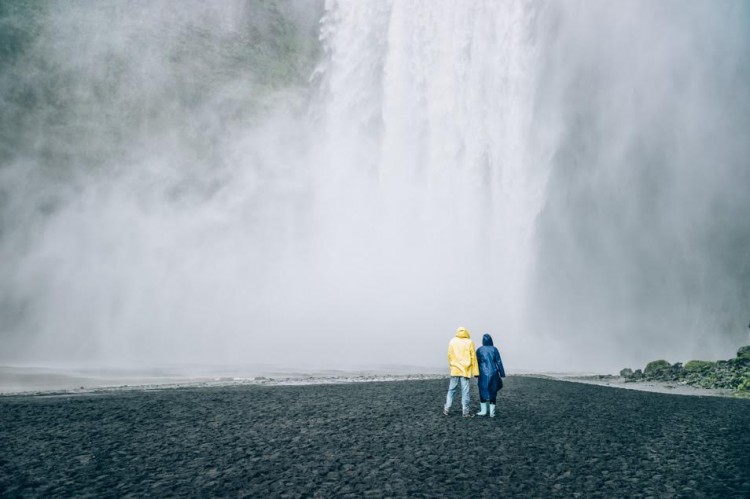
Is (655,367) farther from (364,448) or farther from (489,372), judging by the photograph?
(364,448)

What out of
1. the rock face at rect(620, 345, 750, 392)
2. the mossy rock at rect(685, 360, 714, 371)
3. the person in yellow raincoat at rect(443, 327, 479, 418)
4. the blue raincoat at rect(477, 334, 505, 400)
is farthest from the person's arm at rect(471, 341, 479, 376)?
the mossy rock at rect(685, 360, 714, 371)

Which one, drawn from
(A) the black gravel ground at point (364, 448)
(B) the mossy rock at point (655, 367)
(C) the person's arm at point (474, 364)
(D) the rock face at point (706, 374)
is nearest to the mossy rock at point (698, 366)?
(D) the rock face at point (706, 374)

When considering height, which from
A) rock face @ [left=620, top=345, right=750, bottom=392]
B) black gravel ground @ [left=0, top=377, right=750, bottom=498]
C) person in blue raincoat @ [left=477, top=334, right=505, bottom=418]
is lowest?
black gravel ground @ [left=0, top=377, right=750, bottom=498]

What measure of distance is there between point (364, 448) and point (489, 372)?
4.53 metres

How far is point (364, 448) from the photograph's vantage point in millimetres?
9156

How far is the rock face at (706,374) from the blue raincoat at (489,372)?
15.5 metres

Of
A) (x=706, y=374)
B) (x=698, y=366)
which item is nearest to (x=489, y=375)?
(x=706, y=374)

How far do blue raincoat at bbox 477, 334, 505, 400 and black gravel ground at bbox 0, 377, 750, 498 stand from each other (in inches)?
29.5

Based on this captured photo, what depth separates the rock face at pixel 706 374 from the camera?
23.3 m

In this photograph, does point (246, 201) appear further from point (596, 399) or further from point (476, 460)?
point (476, 460)

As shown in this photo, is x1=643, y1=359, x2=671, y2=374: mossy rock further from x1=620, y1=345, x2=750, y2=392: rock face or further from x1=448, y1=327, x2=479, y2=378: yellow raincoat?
x1=448, y1=327, x2=479, y2=378: yellow raincoat

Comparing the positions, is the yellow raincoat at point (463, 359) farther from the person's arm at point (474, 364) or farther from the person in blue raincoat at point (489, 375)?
the person in blue raincoat at point (489, 375)

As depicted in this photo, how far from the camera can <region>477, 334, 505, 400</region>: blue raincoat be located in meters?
12.4

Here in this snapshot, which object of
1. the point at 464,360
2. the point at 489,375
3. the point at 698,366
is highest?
the point at 464,360
